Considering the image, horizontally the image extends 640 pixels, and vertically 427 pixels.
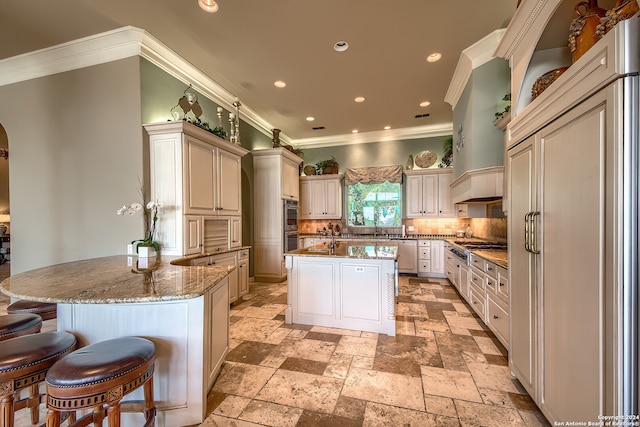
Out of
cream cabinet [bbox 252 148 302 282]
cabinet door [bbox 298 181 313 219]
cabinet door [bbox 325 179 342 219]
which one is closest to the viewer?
cream cabinet [bbox 252 148 302 282]

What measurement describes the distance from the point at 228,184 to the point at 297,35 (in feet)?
7.22

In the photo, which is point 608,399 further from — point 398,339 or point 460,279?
point 460,279

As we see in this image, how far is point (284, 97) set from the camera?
175 inches

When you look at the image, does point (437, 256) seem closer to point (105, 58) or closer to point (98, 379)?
point (98, 379)

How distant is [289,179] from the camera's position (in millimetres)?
5500

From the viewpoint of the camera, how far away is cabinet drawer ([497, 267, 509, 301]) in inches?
93.9

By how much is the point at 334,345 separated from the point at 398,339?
0.73 m

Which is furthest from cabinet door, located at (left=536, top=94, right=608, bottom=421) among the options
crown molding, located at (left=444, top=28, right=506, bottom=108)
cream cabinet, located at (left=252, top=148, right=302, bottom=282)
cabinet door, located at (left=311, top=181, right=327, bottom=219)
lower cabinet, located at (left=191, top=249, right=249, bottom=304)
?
cabinet door, located at (left=311, top=181, right=327, bottom=219)

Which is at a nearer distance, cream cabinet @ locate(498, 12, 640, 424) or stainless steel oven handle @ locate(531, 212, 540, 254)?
cream cabinet @ locate(498, 12, 640, 424)

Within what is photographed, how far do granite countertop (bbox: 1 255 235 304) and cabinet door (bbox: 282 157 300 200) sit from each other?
3.31 metres

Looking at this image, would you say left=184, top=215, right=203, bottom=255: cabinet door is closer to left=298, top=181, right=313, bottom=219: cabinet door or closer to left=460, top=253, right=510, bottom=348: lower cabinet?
left=460, top=253, right=510, bottom=348: lower cabinet

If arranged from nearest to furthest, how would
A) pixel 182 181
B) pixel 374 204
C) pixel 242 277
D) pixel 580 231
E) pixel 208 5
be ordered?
1. pixel 580 231
2. pixel 208 5
3. pixel 182 181
4. pixel 242 277
5. pixel 374 204

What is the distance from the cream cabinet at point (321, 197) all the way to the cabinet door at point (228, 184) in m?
2.84

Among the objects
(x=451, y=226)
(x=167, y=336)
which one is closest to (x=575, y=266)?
(x=167, y=336)
